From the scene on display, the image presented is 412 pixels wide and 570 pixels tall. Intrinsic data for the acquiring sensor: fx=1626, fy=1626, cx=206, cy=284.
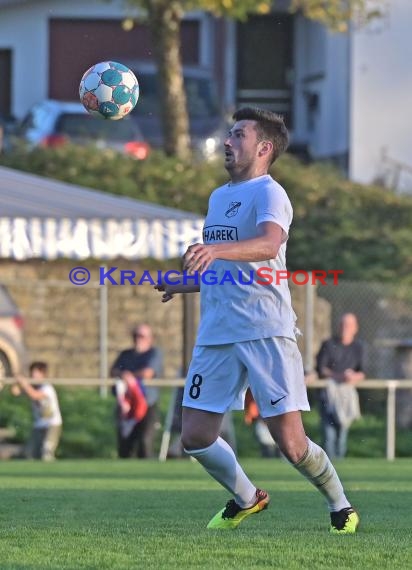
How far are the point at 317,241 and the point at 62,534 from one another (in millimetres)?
17787

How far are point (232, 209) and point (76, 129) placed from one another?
21.5 metres

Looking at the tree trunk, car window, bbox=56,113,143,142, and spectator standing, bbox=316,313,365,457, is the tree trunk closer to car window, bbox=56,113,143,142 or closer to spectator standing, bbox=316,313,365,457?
car window, bbox=56,113,143,142

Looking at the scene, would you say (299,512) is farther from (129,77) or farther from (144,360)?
(144,360)

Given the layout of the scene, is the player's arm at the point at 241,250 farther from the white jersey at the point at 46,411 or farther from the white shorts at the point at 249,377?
the white jersey at the point at 46,411

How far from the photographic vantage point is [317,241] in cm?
2527

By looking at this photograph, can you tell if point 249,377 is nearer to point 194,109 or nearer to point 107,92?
point 107,92

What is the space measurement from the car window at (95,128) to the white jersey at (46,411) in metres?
11.1

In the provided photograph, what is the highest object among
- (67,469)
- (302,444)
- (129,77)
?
(129,77)

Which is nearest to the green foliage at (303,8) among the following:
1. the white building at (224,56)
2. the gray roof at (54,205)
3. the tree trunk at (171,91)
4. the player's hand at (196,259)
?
the tree trunk at (171,91)

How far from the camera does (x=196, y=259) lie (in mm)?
6891

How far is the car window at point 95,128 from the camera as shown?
2875 centimetres

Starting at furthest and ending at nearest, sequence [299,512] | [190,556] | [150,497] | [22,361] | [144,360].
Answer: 1. [22,361]
2. [144,360]
3. [150,497]
4. [299,512]
5. [190,556]

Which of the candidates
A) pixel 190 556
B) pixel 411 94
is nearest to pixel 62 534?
pixel 190 556

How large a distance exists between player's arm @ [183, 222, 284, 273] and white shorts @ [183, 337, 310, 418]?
1.79ft
